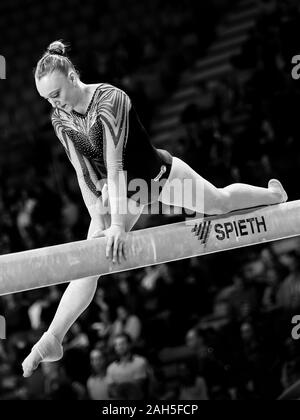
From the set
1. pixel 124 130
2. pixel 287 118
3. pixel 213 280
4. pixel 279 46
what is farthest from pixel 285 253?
pixel 124 130

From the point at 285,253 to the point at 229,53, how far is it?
3886mm

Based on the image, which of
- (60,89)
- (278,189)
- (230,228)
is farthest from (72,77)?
(278,189)

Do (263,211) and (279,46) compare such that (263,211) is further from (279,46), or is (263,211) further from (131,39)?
(131,39)

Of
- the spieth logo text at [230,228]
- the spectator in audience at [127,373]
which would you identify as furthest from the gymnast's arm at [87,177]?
the spectator in audience at [127,373]

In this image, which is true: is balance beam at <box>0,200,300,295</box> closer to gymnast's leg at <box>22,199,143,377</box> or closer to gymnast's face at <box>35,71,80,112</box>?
gymnast's leg at <box>22,199,143,377</box>

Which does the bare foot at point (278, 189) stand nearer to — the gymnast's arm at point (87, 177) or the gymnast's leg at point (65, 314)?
the gymnast's leg at point (65, 314)

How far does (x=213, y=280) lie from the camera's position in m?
7.95

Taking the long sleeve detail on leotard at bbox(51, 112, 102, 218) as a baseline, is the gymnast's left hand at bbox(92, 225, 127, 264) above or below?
below

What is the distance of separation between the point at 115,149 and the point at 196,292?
380cm

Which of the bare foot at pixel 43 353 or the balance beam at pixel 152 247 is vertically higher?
the balance beam at pixel 152 247

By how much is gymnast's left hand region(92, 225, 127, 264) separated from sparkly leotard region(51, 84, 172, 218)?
0.99 ft

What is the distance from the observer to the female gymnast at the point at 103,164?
4.12 meters

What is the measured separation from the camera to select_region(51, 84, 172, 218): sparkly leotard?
164 inches

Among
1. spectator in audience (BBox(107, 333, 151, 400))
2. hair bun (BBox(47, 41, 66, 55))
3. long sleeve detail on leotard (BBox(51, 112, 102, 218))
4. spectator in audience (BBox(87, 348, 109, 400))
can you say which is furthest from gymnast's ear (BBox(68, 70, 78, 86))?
spectator in audience (BBox(87, 348, 109, 400))
